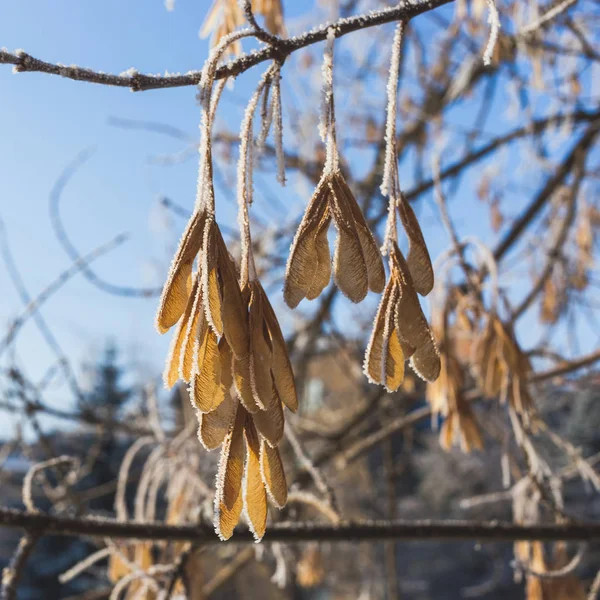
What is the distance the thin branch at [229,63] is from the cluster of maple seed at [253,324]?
1.5 inches

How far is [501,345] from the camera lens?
105 cm

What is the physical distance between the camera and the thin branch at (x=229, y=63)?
45 centimetres

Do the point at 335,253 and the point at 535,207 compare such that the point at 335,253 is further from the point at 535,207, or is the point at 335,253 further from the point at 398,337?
the point at 535,207

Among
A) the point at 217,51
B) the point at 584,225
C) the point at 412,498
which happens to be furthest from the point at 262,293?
the point at 412,498

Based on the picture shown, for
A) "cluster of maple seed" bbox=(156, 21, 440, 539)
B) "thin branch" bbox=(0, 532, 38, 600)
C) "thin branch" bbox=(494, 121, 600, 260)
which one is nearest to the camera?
"cluster of maple seed" bbox=(156, 21, 440, 539)

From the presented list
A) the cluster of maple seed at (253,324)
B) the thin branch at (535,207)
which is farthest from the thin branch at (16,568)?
the thin branch at (535,207)

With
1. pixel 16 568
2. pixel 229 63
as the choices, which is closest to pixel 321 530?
pixel 16 568

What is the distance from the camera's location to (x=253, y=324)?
1.43ft

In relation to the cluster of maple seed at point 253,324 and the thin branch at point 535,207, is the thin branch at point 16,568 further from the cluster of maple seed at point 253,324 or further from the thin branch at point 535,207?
the thin branch at point 535,207

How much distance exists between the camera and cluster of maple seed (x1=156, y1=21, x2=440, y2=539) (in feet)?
1.39

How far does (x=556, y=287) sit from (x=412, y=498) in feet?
21.1

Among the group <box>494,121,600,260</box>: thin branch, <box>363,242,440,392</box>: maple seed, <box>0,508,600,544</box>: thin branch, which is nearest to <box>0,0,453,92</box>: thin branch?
<box>363,242,440,392</box>: maple seed

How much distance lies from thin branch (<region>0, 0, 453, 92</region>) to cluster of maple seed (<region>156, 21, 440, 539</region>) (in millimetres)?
37

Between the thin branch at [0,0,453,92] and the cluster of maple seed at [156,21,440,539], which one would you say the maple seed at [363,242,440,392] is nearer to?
the cluster of maple seed at [156,21,440,539]
